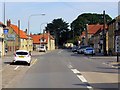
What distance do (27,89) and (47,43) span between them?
446 feet

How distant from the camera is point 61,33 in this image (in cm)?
18050

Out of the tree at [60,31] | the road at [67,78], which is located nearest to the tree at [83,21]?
the tree at [60,31]

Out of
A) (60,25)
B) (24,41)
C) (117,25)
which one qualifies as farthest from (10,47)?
(60,25)

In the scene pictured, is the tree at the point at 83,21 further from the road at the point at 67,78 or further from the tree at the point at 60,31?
the road at the point at 67,78

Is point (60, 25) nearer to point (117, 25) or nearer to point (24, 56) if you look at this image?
point (117, 25)

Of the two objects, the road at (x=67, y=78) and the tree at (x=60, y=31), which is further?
the tree at (x=60, y=31)

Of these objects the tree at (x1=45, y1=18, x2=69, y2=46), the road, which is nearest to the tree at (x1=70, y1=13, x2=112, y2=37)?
the tree at (x1=45, y1=18, x2=69, y2=46)

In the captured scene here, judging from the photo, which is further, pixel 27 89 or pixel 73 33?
pixel 73 33

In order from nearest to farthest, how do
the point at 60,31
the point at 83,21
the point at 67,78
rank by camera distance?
the point at 67,78
the point at 83,21
the point at 60,31

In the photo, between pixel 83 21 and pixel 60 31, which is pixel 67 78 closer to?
pixel 83 21

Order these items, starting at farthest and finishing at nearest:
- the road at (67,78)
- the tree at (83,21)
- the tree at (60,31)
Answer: the tree at (60,31) < the tree at (83,21) < the road at (67,78)

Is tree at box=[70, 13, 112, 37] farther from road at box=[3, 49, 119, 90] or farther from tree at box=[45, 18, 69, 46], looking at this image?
road at box=[3, 49, 119, 90]

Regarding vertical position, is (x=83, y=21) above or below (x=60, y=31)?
above

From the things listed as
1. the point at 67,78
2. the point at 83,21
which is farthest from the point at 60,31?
the point at 67,78
